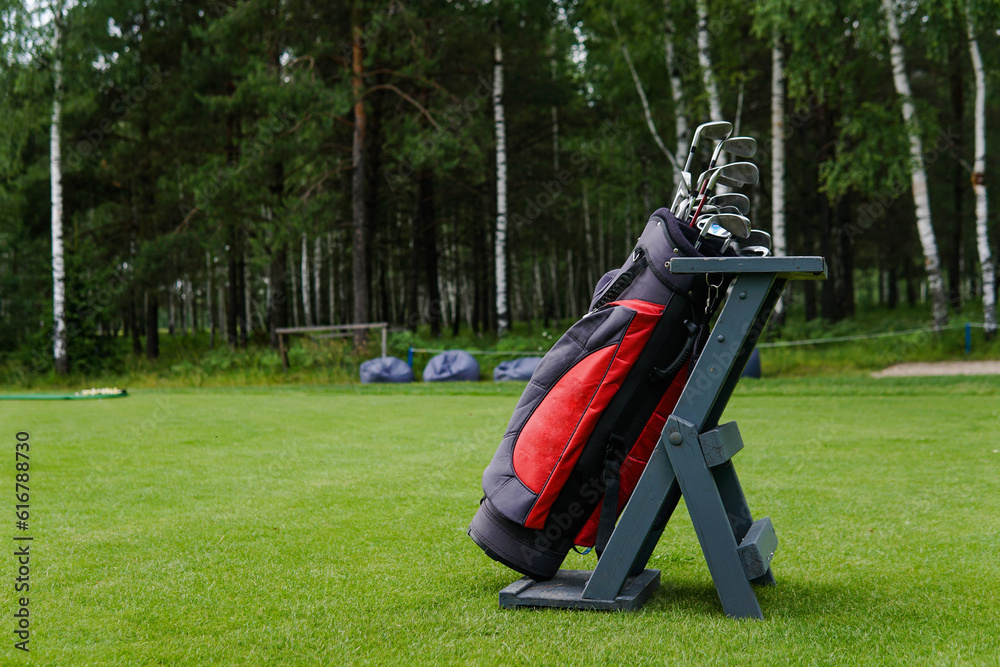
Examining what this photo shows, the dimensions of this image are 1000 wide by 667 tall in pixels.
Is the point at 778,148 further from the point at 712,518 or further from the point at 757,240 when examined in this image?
the point at 712,518

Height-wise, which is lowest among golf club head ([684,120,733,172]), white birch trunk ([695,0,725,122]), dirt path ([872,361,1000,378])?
dirt path ([872,361,1000,378])

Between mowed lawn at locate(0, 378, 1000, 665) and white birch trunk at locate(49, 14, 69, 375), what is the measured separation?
12375 millimetres

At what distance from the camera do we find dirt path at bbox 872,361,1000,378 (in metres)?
15.0

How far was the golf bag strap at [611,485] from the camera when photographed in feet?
10.1

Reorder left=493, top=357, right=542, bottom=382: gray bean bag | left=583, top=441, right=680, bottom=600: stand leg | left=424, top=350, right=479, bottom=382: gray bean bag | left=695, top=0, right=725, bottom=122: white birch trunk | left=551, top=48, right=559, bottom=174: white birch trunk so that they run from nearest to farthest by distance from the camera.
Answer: left=583, top=441, right=680, bottom=600: stand leg < left=493, top=357, right=542, bottom=382: gray bean bag < left=424, top=350, right=479, bottom=382: gray bean bag < left=695, top=0, right=725, bottom=122: white birch trunk < left=551, top=48, right=559, bottom=174: white birch trunk

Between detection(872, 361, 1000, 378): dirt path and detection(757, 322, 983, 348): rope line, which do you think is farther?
detection(757, 322, 983, 348): rope line

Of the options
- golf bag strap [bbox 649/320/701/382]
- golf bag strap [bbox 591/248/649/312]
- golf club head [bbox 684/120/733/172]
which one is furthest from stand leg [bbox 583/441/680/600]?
golf club head [bbox 684/120/733/172]

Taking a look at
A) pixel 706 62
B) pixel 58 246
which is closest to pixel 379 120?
pixel 58 246

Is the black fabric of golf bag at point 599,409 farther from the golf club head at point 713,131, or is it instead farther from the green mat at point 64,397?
the green mat at point 64,397

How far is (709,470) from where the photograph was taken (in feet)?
9.70

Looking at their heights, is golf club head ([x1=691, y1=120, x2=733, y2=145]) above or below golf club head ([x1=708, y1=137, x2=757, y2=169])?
above

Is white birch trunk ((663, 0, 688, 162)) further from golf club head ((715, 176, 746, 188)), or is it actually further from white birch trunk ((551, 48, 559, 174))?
golf club head ((715, 176, 746, 188))

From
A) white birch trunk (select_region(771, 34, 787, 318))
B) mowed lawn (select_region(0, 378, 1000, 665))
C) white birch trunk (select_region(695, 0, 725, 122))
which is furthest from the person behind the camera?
white birch trunk (select_region(695, 0, 725, 122))

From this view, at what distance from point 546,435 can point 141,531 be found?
91.1 inches
